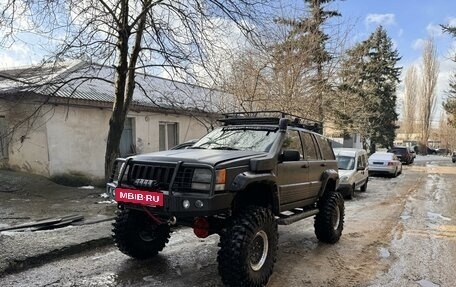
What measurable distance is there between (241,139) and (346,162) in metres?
10.2

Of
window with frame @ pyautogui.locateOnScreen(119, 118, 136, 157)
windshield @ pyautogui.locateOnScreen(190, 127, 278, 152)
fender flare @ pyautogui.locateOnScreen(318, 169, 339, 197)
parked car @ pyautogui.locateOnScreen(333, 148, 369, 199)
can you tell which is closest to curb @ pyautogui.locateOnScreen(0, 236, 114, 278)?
windshield @ pyautogui.locateOnScreen(190, 127, 278, 152)

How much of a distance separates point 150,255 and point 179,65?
5.78 meters

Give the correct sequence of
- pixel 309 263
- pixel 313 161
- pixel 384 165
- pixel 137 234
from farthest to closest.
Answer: pixel 384 165 < pixel 313 161 < pixel 309 263 < pixel 137 234

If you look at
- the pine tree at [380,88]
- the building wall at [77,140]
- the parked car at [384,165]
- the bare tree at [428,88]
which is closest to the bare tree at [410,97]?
the bare tree at [428,88]

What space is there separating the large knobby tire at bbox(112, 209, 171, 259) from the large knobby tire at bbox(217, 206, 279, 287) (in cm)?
130

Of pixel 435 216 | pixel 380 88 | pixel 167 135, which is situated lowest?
pixel 435 216

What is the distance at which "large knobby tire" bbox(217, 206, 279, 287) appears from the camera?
4658mm

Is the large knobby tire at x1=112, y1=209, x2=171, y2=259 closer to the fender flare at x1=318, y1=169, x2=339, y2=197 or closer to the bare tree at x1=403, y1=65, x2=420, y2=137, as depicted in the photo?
the fender flare at x1=318, y1=169, x2=339, y2=197

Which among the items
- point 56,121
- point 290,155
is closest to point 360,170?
point 290,155

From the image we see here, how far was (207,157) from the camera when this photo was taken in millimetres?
5004

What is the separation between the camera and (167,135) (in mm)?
18156

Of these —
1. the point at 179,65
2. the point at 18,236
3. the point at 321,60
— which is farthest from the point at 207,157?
the point at 321,60

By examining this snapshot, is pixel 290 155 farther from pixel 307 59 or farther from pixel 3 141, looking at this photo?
pixel 307 59

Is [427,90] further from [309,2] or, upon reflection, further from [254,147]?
[254,147]
